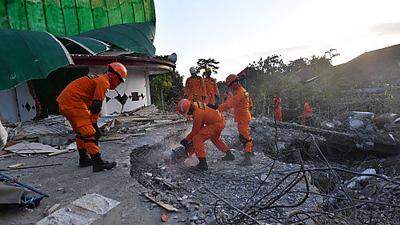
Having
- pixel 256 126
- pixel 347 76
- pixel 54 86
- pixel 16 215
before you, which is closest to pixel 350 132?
pixel 256 126

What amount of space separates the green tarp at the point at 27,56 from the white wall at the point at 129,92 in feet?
12.3

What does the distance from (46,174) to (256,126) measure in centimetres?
688

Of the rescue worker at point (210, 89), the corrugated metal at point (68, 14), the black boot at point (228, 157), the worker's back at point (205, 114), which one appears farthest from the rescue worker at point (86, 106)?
the corrugated metal at point (68, 14)

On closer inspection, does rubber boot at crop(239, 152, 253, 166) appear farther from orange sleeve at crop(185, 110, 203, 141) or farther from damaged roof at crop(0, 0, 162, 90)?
damaged roof at crop(0, 0, 162, 90)

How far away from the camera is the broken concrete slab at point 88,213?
9.92 ft

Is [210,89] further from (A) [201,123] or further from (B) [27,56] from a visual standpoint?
(B) [27,56]

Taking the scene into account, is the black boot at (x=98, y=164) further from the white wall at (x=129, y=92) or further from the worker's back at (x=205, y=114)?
the white wall at (x=129, y=92)

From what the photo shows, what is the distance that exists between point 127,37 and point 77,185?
24.9ft

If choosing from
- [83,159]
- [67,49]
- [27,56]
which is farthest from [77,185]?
[67,49]

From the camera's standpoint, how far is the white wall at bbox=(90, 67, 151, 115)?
11159mm

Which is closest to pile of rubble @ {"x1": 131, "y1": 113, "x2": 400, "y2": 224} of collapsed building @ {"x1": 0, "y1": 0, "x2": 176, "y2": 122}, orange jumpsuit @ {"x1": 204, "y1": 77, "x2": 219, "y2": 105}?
orange jumpsuit @ {"x1": 204, "y1": 77, "x2": 219, "y2": 105}

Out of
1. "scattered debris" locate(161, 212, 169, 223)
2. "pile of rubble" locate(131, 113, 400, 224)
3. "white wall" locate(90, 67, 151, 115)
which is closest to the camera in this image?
"pile of rubble" locate(131, 113, 400, 224)

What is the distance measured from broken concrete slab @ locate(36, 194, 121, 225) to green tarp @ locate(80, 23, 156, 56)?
24.5ft

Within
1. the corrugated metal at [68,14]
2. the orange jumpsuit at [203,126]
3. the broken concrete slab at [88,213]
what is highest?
the corrugated metal at [68,14]
